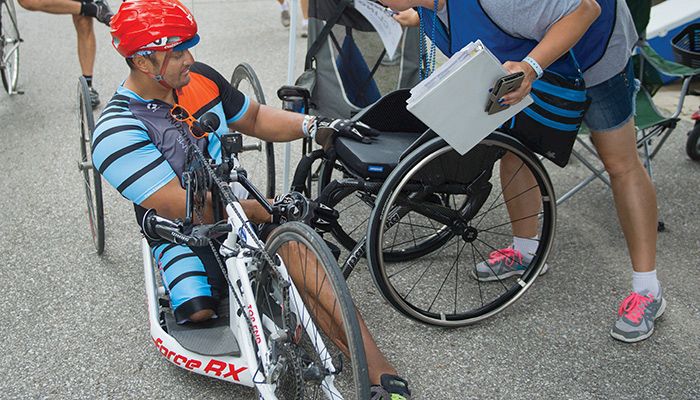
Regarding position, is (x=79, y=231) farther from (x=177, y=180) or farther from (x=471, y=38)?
(x=471, y=38)

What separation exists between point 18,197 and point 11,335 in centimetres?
137

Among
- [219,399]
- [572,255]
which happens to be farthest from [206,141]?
[572,255]

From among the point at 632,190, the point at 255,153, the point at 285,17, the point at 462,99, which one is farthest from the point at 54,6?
the point at 632,190

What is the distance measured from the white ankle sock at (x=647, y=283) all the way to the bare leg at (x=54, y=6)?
13.4 feet

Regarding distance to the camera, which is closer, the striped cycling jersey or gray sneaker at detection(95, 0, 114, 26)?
the striped cycling jersey

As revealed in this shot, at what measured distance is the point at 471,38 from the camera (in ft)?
7.94

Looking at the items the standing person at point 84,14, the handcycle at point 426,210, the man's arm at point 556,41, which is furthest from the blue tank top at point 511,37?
the standing person at point 84,14

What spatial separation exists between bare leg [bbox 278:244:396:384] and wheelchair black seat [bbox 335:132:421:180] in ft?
1.70

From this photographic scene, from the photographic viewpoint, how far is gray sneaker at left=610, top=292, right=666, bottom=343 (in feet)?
8.95

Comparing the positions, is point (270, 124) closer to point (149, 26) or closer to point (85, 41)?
point (149, 26)

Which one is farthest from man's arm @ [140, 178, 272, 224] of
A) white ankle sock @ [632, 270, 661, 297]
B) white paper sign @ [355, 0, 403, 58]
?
white ankle sock @ [632, 270, 661, 297]

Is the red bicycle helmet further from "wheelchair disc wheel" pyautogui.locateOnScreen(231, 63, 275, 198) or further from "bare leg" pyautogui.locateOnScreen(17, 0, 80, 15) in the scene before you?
"bare leg" pyautogui.locateOnScreen(17, 0, 80, 15)

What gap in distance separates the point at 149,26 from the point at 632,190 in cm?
181

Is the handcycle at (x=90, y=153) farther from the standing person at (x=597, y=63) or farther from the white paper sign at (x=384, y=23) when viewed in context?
the standing person at (x=597, y=63)
